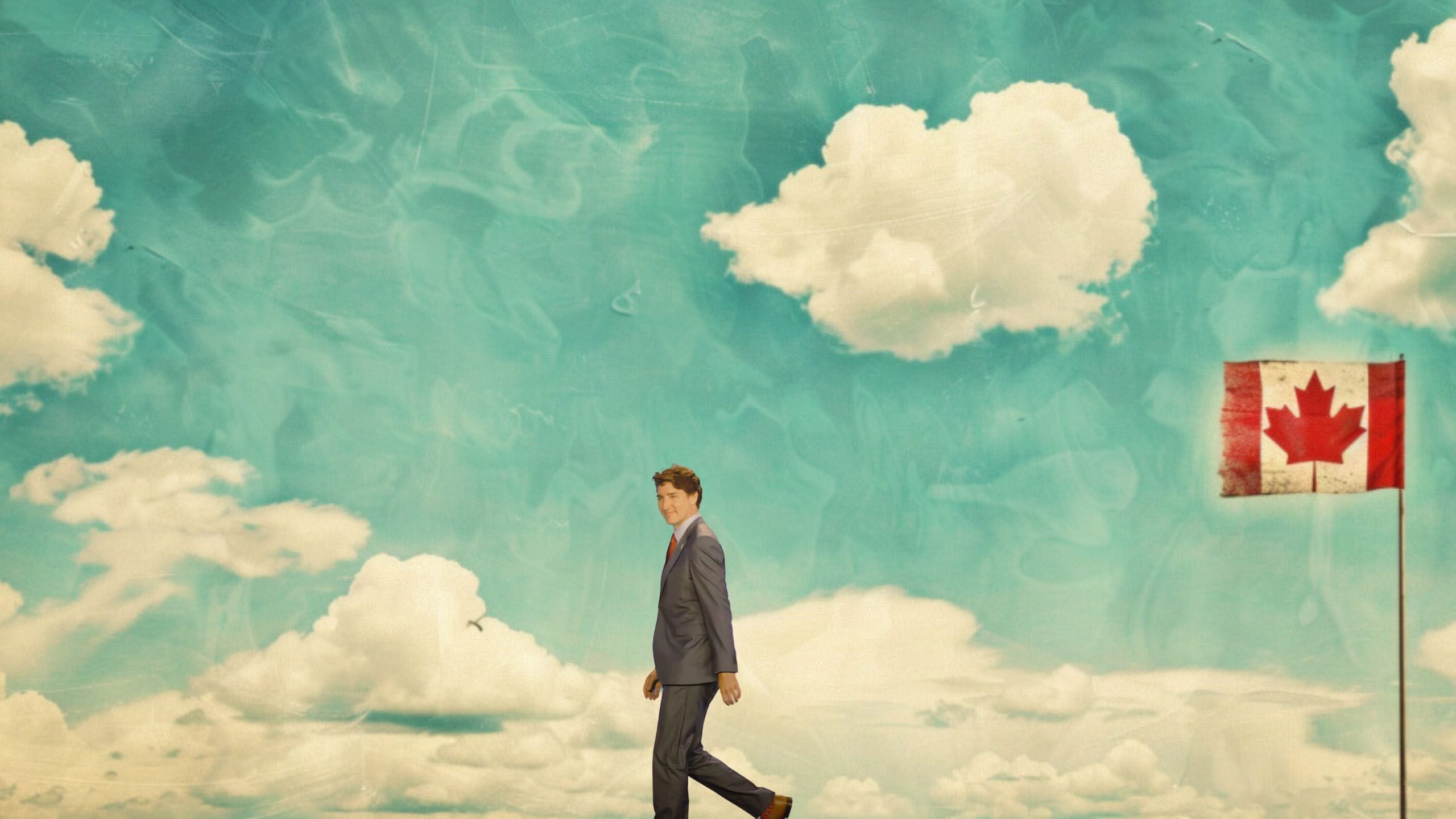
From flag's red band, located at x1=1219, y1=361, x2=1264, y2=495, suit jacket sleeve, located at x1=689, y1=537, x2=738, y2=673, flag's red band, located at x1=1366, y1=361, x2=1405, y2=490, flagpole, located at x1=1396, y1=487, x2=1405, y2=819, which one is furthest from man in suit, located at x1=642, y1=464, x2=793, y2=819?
flag's red band, located at x1=1366, y1=361, x2=1405, y2=490

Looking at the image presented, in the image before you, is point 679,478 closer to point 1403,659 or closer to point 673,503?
point 673,503

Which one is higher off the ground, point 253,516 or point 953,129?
point 953,129

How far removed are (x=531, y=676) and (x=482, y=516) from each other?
702 millimetres

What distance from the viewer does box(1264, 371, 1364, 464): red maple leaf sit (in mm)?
A: 5445

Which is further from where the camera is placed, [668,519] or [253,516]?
[253,516]

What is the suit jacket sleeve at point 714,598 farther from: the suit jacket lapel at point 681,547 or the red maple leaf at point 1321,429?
the red maple leaf at point 1321,429

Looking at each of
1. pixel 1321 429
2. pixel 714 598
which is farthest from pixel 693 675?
pixel 1321 429

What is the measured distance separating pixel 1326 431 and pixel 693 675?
277 centimetres

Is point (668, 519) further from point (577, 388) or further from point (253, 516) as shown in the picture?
point (253, 516)

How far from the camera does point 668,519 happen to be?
498 centimetres

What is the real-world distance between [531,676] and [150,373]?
2052 millimetres

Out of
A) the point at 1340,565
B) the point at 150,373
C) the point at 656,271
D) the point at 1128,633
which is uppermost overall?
the point at 656,271

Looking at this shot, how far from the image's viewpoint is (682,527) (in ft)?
16.3

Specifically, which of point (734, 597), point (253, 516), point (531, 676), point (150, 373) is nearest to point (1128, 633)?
point (734, 597)
